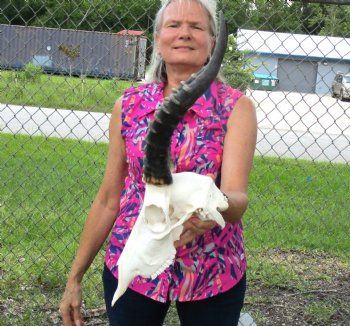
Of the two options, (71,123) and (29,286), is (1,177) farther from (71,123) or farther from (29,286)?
(71,123)

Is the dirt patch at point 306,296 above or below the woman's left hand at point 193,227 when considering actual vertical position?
below

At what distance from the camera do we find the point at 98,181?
21.4 ft

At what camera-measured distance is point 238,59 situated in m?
4.27

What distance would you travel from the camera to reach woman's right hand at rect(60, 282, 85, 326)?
2.44 metres

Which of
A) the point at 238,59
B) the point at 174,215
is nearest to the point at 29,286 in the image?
the point at 238,59

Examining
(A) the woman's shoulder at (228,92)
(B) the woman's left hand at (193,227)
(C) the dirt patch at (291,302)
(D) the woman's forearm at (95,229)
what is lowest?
(C) the dirt patch at (291,302)

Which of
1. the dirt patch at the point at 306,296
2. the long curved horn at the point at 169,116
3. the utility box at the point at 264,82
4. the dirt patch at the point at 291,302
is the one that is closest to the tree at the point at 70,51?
the utility box at the point at 264,82

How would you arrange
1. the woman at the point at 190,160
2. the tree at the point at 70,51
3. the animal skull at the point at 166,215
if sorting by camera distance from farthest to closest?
the tree at the point at 70,51, the woman at the point at 190,160, the animal skull at the point at 166,215

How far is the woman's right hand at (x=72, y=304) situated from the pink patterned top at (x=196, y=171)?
287 mm

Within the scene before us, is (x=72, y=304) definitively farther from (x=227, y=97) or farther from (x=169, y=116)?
(x=169, y=116)

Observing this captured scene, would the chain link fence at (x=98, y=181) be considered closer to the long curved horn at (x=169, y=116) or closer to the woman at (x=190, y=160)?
the woman at (x=190, y=160)

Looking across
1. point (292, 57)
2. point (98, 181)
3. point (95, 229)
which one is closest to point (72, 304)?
point (95, 229)

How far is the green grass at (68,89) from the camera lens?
4.45 meters

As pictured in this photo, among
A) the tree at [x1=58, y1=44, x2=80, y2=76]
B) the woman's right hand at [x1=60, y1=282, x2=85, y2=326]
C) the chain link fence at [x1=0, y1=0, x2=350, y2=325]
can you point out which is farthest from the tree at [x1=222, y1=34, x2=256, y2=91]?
the woman's right hand at [x1=60, y1=282, x2=85, y2=326]
